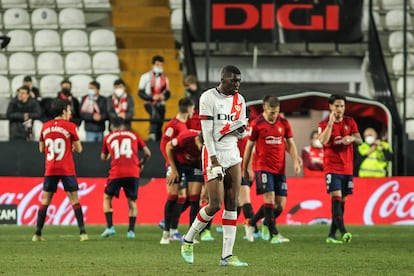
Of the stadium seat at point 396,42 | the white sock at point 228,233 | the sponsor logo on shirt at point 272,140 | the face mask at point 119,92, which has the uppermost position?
the stadium seat at point 396,42

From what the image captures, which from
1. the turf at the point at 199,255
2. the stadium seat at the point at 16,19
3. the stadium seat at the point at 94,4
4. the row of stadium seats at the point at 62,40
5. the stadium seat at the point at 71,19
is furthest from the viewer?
the stadium seat at the point at 94,4

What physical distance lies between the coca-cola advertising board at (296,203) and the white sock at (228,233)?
9.65 meters

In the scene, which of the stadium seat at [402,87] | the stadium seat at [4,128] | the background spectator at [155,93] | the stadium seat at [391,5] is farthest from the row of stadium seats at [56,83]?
the stadium seat at [391,5]

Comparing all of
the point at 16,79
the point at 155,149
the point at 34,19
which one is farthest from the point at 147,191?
the point at 34,19

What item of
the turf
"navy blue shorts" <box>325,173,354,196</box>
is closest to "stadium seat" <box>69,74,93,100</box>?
the turf

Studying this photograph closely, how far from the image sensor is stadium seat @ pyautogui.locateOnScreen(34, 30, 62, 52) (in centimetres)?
2730

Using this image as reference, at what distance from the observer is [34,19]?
2800 cm

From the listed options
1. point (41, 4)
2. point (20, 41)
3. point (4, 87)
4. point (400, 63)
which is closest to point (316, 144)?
point (400, 63)

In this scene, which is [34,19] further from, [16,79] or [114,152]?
[114,152]

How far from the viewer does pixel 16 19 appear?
27.8 m

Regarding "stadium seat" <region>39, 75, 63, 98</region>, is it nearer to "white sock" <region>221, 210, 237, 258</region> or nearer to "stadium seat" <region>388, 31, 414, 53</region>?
"stadium seat" <region>388, 31, 414, 53</region>

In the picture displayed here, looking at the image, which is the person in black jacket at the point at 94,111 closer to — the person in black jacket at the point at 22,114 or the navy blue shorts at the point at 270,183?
the person in black jacket at the point at 22,114

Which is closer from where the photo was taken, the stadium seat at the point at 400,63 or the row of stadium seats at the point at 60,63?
the row of stadium seats at the point at 60,63

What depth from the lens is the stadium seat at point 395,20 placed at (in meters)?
28.3
